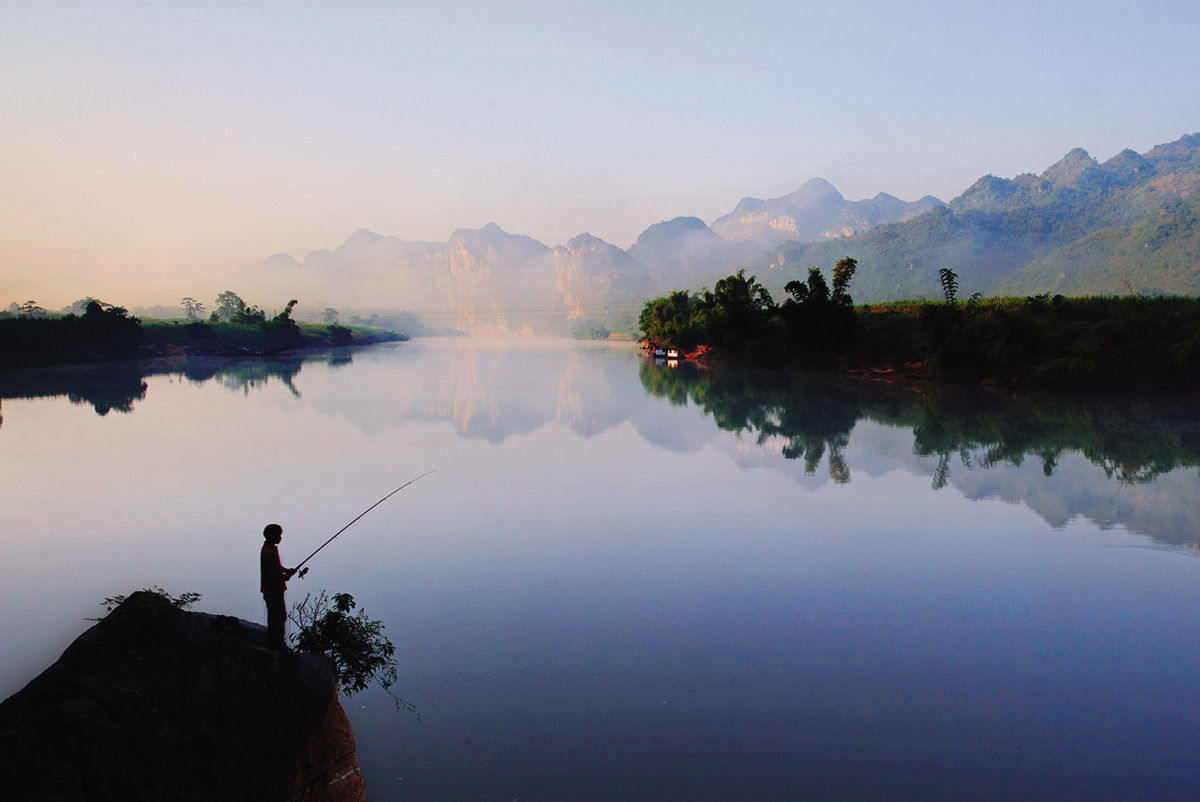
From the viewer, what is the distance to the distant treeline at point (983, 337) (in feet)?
116

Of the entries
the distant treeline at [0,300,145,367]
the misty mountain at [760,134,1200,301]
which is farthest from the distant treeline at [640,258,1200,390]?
the misty mountain at [760,134,1200,301]

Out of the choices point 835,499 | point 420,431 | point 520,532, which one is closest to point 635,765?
point 520,532

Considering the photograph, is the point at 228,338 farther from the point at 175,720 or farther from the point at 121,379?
the point at 175,720

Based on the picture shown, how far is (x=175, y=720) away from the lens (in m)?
4.79

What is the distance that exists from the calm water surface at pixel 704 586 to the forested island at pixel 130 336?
42183mm

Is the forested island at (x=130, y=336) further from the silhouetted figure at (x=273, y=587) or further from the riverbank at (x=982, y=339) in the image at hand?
the silhouetted figure at (x=273, y=587)

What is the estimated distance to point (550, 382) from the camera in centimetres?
5000

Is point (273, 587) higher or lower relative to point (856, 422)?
higher

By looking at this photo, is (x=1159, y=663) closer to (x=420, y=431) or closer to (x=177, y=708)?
(x=177, y=708)

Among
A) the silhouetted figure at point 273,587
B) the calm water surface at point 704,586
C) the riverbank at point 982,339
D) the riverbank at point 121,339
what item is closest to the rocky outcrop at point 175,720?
the silhouetted figure at point 273,587

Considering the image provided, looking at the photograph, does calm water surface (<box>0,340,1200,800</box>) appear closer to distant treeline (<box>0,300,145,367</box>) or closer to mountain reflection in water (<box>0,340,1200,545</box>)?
mountain reflection in water (<box>0,340,1200,545</box>)

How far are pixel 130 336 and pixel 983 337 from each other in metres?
78.7

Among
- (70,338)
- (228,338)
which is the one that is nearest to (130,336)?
(70,338)

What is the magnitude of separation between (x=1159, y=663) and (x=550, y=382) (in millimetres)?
43227
